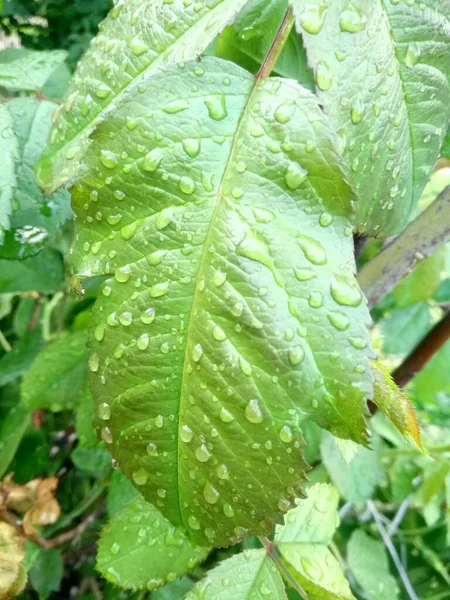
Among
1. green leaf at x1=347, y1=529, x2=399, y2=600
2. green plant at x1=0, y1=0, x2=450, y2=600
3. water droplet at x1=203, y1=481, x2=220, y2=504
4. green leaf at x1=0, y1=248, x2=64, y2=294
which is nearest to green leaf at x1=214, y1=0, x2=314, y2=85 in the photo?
green plant at x1=0, y1=0, x2=450, y2=600

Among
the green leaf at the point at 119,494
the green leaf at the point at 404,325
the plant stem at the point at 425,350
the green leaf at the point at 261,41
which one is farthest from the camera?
the green leaf at the point at 404,325

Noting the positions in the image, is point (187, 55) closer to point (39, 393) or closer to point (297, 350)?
point (297, 350)

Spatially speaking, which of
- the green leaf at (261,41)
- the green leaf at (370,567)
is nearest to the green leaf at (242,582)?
the green leaf at (370,567)

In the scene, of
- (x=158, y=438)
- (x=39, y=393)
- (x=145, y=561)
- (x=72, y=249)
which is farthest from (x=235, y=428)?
(x=39, y=393)

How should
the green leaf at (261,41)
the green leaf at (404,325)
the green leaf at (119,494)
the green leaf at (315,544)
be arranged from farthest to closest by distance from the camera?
the green leaf at (404,325)
the green leaf at (119,494)
the green leaf at (315,544)
the green leaf at (261,41)

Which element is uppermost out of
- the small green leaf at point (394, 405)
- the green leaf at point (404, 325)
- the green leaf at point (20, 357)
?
the small green leaf at point (394, 405)

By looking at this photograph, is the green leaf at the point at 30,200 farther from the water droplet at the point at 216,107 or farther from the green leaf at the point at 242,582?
the green leaf at the point at 242,582

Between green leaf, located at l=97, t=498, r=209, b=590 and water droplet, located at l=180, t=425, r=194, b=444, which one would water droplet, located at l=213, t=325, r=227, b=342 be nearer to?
water droplet, located at l=180, t=425, r=194, b=444

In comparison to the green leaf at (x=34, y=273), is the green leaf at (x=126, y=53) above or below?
above
